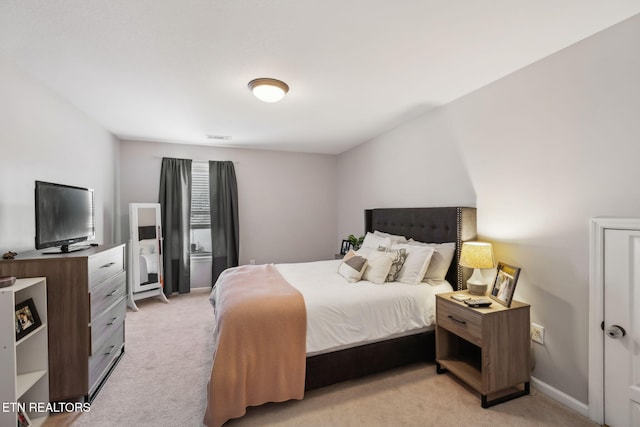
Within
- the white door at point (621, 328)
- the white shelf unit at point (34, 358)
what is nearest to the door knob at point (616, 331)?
the white door at point (621, 328)

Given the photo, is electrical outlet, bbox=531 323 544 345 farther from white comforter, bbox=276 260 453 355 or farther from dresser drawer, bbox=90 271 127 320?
dresser drawer, bbox=90 271 127 320

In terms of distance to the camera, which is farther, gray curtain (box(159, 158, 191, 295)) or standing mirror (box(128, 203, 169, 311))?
gray curtain (box(159, 158, 191, 295))

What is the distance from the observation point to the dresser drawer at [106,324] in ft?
6.62

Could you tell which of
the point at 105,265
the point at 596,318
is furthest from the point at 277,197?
the point at 596,318

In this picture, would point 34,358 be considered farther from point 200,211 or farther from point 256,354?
point 200,211

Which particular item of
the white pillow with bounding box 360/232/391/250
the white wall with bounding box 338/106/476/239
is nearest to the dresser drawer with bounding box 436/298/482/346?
the white pillow with bounding box 360/232/391/250

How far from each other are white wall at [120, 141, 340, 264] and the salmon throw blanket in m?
3.02

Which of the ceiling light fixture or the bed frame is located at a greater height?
the ceiling light fixture

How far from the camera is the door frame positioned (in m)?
1.74

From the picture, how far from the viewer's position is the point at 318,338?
79.8 inches

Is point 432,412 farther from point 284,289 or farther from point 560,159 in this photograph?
point 560,159

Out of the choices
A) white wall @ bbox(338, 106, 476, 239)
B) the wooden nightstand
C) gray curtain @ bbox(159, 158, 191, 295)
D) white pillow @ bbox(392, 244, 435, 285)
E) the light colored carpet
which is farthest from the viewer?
gray curtain @ bbox(159, 158, 191, 295)

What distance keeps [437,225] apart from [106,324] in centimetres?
311

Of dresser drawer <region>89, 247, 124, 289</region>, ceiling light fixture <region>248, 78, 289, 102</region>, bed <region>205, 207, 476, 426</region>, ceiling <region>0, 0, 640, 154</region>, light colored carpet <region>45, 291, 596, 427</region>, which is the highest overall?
ceiling <region>0, 0, 640, 154</region>
